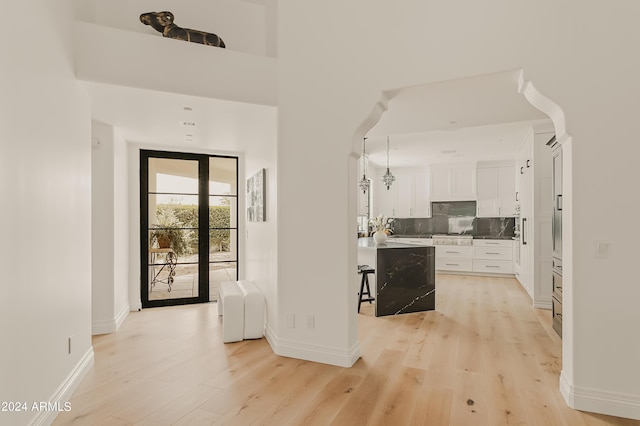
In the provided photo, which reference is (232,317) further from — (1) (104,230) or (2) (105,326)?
(1) (104,230)

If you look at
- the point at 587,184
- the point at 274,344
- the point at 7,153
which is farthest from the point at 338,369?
the point at 7,153

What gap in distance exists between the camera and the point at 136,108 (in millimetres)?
3666

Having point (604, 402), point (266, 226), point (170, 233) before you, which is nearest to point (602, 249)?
point (604, 402)

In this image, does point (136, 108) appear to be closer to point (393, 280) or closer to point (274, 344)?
point (274, 344)

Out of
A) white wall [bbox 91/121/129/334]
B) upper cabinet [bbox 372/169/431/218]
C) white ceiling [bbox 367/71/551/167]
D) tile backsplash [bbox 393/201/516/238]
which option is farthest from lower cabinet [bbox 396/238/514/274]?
white wall [bbox 91/121/129/334]

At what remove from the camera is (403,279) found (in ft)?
16.2

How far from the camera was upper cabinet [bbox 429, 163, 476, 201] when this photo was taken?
8648 millimetres

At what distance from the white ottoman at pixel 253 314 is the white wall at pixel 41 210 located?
146 cm

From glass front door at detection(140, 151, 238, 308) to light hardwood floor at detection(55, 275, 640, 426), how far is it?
105 centimetres

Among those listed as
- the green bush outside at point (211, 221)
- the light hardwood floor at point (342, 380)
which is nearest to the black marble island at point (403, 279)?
the light hardwood floor at point (342, 380)

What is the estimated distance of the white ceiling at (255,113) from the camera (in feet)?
Result: 10.5

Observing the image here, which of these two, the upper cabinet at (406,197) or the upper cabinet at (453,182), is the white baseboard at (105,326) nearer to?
the upper cabinet at (406,197)

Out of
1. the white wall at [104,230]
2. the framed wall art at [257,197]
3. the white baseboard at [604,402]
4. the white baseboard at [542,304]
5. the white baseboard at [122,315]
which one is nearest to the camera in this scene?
the white baseboard at [604,402]

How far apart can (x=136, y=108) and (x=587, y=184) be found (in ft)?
13.2
